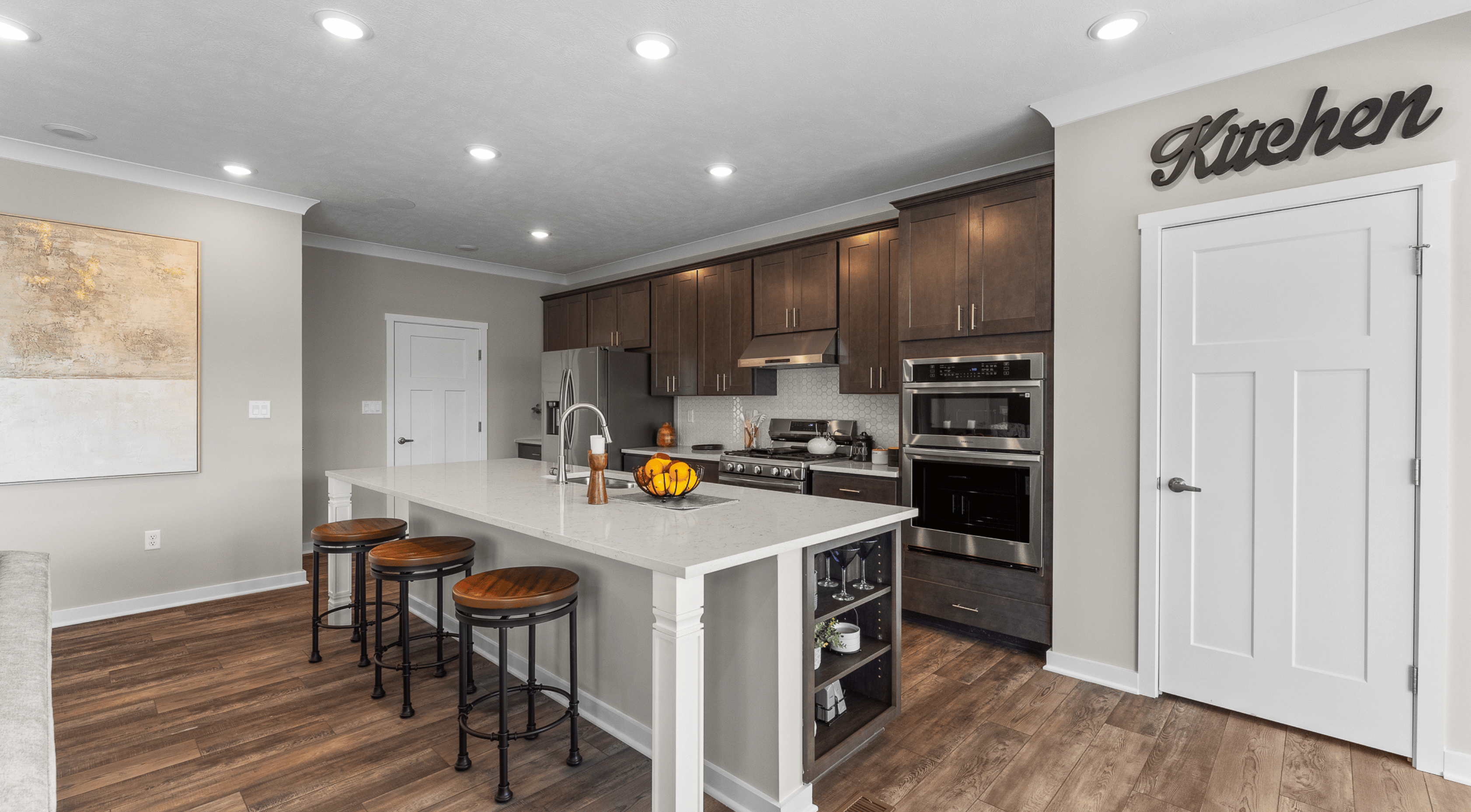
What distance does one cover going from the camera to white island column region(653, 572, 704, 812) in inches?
63.1

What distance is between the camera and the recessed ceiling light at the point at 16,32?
228 cm

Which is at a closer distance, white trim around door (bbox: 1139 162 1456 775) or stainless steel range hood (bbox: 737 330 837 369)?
white trim around door (bbox: 1139 162 1456 775)

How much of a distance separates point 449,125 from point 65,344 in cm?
250

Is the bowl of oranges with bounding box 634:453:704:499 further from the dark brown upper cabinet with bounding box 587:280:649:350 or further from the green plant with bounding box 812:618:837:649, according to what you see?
the dark brown upper cabinet with bounding box 587:280:649:350

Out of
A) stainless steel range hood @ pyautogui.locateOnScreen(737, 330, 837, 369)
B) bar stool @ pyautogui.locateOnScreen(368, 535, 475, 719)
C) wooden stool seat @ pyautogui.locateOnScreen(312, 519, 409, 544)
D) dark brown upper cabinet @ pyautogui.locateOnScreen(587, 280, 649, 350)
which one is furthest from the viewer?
dark brown upper cabinet @ pyautogui.locateOnScreen(587, 280, 649, 350)

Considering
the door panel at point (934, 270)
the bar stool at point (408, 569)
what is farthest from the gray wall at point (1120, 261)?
the bar stool at point (408, 569)

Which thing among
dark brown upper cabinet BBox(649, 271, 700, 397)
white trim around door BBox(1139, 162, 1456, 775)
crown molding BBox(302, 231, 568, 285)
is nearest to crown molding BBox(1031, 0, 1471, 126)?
white trim around door BBox(1139, 162, 1456, 775)

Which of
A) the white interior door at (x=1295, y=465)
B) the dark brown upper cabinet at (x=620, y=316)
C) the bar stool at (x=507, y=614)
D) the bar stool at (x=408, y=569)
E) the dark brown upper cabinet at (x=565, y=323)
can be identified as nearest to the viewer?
the bar stool at (x=507, y=614)

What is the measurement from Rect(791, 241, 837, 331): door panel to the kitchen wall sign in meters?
1.99

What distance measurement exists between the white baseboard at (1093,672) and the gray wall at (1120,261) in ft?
0.10

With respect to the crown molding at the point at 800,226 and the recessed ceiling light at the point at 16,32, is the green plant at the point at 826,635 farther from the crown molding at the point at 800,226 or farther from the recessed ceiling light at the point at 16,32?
the recessed ceiling light at the point at 16,32

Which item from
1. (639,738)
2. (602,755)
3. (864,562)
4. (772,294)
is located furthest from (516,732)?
(772,294)

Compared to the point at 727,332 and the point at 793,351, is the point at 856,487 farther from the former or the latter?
the point at 727,332

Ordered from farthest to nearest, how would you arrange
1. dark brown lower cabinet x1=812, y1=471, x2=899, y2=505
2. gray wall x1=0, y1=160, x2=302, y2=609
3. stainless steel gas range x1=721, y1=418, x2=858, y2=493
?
stainless steel gas range x1=721, y1=418, x2=858, y2=493 < dark brown lower cabinet x1=812, y1=471, x2=899, y2=505 < gray wall x1=0, y1=160, x2=302, y2=609
